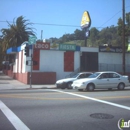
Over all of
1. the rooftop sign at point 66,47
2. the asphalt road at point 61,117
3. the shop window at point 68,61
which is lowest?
the asphalt road at point 61,117

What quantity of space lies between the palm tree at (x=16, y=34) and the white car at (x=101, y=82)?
2680cm

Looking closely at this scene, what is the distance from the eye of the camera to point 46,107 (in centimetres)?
942

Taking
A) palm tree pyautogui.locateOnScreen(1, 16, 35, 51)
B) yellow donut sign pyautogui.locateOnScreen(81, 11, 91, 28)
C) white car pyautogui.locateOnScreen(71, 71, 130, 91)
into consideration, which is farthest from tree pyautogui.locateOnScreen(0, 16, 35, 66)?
white car pyautogui.locateOnScreen(71, 71, 130, 91)

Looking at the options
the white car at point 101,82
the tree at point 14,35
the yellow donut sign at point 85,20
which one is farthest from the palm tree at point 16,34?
the white car at point 101,82

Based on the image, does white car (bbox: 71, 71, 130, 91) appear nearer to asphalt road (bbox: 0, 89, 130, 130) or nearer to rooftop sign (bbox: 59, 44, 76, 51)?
asphalt road (bbox: 0, 89, 130, 130)

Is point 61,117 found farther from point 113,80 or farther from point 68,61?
point 68,61

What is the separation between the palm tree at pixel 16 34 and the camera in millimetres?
41219

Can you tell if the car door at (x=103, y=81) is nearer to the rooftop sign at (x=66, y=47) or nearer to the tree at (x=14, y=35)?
the rooftop sign at (x=66, y=47)

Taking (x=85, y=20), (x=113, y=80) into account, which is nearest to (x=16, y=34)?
(x=85, y=20)

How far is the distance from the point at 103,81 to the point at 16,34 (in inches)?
1129

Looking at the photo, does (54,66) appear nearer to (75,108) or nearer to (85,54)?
(85,54)

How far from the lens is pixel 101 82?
17.0 meters

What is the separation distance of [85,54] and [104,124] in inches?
896

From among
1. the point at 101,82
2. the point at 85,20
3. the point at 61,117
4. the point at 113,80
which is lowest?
the point at 61,117
